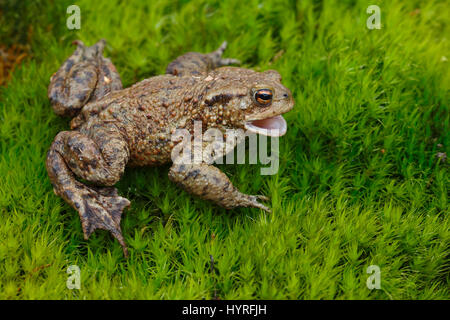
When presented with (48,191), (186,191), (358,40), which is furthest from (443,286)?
(48,191)

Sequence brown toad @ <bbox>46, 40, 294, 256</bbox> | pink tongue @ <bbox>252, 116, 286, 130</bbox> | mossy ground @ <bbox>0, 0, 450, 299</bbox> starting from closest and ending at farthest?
mossy ground @ <bbox>0, 0, 450, 299</bbox>, brown toad @ <bbox>46, 40, 294, 256</bbox>, pink tongue @ <bbox>252, 116, 286, 130</bbox>

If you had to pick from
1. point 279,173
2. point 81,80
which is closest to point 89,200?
point 81,80

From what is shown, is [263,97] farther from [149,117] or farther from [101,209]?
[101,209]

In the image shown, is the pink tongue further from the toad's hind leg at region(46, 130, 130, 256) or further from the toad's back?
the toad's hind leg at region(46, 130, 130, 256)

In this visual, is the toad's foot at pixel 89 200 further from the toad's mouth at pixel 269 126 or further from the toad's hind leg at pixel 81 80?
the toad's mouth at pixel 269 126

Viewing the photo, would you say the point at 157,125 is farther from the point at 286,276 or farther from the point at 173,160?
the point at 286,276

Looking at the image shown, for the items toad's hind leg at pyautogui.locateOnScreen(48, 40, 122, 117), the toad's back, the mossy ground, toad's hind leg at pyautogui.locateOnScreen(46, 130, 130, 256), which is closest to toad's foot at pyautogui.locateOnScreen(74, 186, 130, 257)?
toad's hind leg at pyautogui.locateOnScreen(46, 130, 130, 256)

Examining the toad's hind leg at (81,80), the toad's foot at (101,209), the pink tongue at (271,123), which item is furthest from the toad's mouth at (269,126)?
the toad's hind leg at (81,80)
